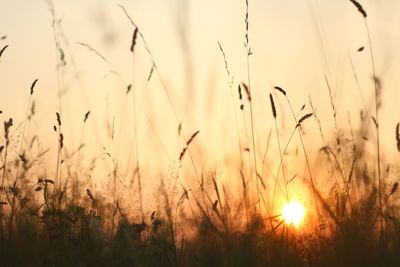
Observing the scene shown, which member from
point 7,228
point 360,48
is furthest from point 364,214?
point 7,228

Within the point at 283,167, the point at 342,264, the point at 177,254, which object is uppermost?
the point at 283,167

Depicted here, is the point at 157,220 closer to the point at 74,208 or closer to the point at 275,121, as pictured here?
the point at 74,208

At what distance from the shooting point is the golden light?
9.19 feet

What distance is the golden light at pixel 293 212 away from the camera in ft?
9.19

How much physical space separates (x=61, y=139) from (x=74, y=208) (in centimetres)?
72

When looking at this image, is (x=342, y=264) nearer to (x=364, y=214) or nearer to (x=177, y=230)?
(x=364, y=214)

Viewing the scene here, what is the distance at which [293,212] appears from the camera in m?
3.02

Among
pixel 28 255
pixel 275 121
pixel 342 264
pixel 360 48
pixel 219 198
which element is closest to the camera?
pixel 342 264

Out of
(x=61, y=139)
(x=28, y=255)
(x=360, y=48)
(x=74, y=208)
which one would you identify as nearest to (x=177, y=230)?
(x=74, y=208)

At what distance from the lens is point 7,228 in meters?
2.94

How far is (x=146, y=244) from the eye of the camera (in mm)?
2738

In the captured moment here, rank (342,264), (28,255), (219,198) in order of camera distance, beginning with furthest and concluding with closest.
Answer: (219,198) < (28,255) < (342,264)

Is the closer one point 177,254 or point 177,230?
point 177,254

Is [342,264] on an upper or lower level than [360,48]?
lower
